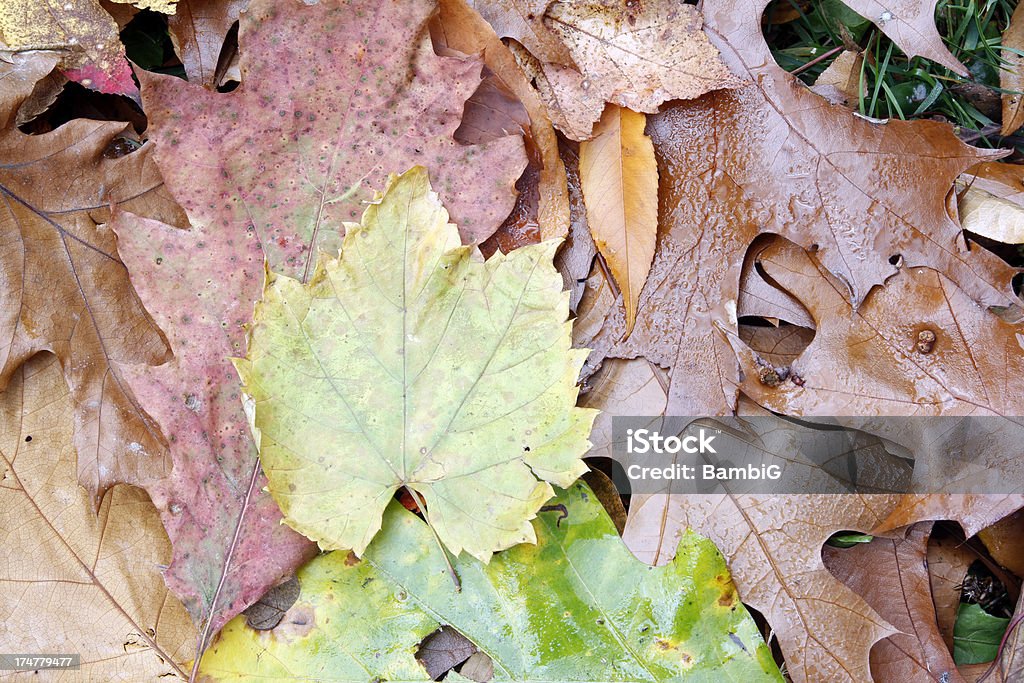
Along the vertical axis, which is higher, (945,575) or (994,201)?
(994,201)

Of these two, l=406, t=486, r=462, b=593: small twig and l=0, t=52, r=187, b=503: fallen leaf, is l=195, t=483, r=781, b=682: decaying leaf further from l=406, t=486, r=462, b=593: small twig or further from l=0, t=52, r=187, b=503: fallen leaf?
l=0, t=52, r=187, b=503: fallen leaf

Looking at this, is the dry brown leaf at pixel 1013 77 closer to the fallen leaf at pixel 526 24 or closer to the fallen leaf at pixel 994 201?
the fallen leaf at pixel 994 201

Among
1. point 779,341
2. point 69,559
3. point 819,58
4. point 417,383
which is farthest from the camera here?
point 819,58

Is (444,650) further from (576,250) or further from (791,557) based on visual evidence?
(576,250)

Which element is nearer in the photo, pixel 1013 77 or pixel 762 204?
pixel 762 204

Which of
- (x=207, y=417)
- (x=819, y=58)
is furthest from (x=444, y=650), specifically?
(x=819, y=58)

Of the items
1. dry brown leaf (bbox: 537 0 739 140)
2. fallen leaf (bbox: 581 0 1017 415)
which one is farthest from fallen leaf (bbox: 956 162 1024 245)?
dry brown leaf (bbox: 537 0 739 140)

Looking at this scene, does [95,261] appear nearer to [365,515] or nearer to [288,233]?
[288,233]
